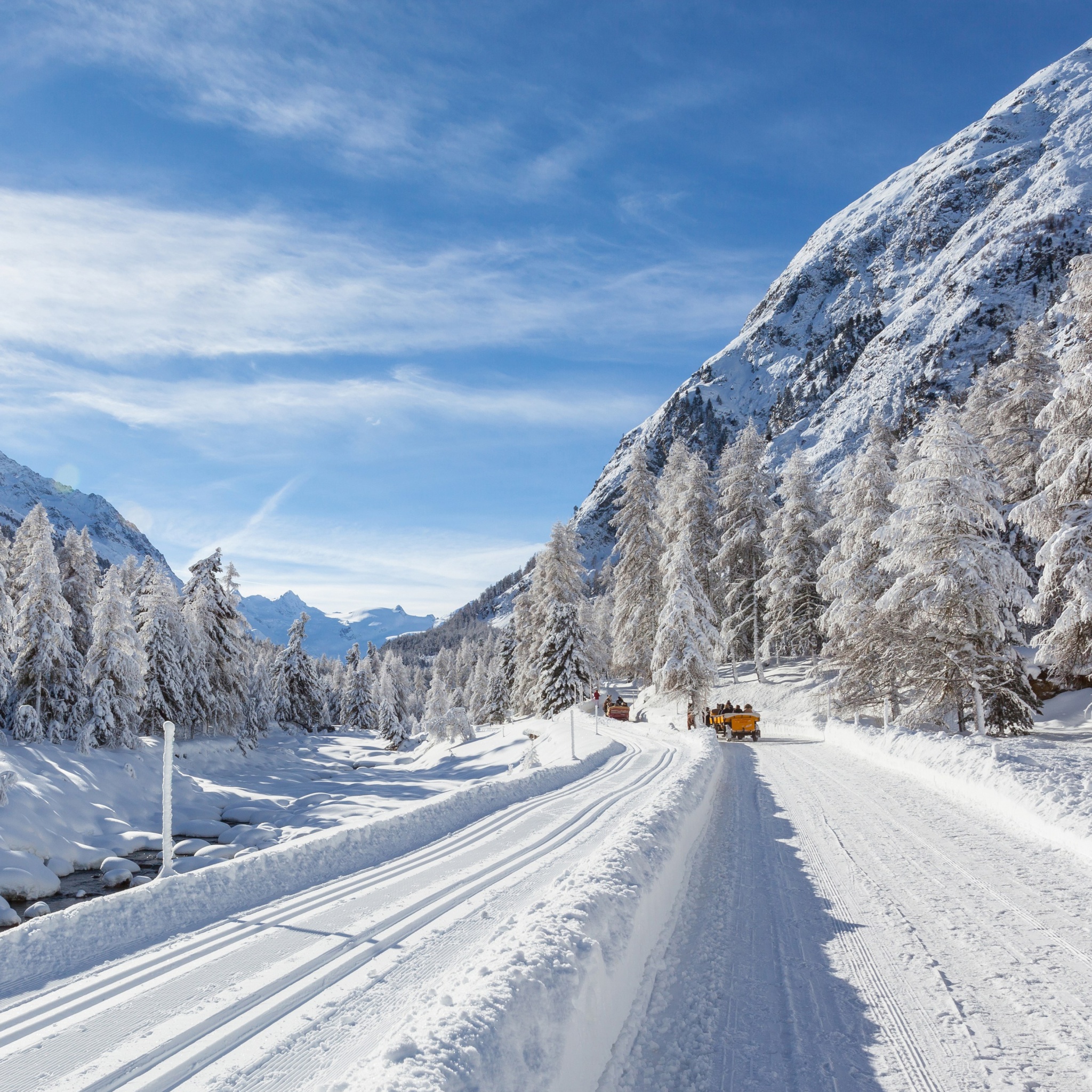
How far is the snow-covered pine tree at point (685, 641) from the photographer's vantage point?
109 ft

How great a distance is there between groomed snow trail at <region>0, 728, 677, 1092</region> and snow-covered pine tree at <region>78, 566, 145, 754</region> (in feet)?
81.3

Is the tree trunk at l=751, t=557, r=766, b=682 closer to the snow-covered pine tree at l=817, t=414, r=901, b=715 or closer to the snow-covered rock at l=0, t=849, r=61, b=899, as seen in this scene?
the snow-covered pine tree at l=817, t=414, r=901, b=715

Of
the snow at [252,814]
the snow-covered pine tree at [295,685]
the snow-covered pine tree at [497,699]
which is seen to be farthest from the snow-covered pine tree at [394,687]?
the snow-covered pine tree at [497,699]

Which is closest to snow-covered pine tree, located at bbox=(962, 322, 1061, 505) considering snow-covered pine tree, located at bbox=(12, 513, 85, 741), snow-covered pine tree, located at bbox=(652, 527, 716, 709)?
snow-covered pine tree, located at bbox=(652, 527, 716, 709)

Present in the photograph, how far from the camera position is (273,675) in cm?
5684

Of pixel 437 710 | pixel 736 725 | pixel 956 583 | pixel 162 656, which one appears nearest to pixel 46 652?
pixel 162 656

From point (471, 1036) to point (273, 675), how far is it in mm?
58928

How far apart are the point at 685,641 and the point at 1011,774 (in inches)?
898

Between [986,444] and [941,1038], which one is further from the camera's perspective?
[986,444]

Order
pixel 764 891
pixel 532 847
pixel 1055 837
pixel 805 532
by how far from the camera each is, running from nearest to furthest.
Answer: pixel 764 891 → pixel 1055 837 → pixel 532 847 → pixel 805 532

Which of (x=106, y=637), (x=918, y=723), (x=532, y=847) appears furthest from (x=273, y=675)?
(x=532, y=847)

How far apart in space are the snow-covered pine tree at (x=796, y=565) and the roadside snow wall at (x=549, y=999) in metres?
30.4

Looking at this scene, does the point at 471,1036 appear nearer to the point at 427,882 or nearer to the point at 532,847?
the point at 427,882

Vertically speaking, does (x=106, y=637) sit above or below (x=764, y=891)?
above
